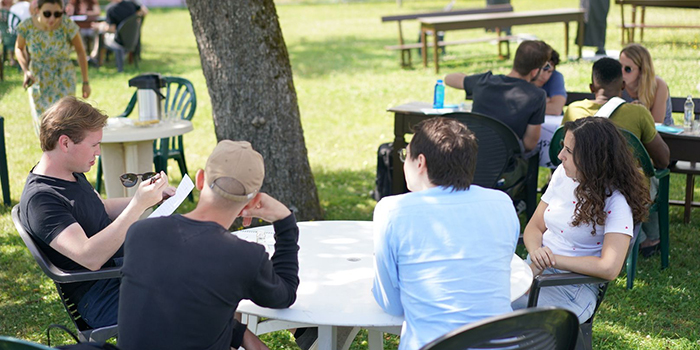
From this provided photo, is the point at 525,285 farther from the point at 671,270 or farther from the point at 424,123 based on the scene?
the point at 671,270

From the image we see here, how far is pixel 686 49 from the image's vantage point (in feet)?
40.3

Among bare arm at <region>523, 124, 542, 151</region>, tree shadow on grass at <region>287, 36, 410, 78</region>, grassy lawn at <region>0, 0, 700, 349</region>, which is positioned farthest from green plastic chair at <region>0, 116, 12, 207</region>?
tree shadow on grass at <region>287, 36, 410, 78</region>

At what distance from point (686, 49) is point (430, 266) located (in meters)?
11.6

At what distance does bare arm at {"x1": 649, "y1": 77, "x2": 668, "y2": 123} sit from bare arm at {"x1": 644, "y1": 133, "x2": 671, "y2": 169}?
862mm

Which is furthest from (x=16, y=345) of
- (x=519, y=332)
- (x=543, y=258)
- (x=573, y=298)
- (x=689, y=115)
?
(x=689, y=115)

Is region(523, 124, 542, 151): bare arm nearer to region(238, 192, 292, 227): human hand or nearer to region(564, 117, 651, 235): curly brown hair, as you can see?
region(564, 117, 651, 235): curly brown hair

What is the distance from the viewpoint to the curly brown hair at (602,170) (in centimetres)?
288

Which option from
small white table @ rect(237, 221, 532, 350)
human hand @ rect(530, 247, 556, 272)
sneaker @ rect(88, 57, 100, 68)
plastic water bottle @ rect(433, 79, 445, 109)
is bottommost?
sneaker @ rect(88, 57, 100, 68)

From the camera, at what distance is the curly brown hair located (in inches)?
113

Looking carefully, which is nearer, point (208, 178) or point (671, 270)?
point (208, 178)

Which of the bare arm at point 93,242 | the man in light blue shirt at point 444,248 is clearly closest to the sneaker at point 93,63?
the bare arm at point 93,242

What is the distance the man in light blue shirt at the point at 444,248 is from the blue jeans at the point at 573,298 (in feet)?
2.48

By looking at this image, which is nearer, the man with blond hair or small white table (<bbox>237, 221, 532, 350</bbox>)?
small white table (<bbox>237, 221, 532, 350</bbox>)

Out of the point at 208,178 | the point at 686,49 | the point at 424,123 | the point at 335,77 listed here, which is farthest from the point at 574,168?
the point at 686,49
